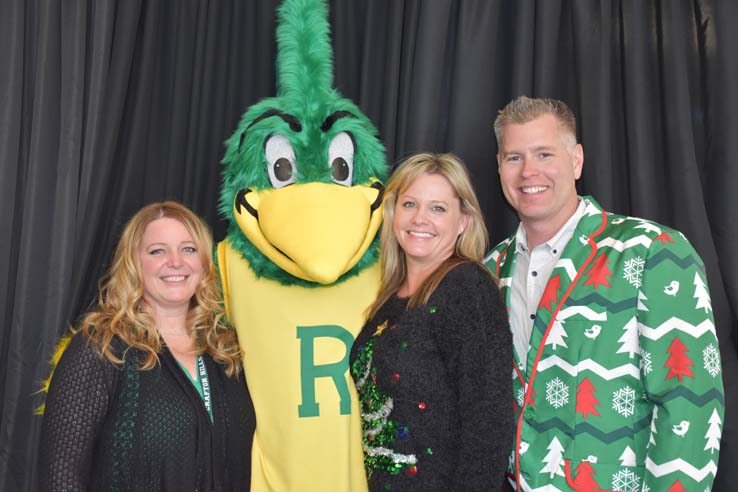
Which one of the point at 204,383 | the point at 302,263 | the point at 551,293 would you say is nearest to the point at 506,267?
the point at 551,293

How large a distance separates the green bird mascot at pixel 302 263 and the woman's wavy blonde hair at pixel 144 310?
0.24ft

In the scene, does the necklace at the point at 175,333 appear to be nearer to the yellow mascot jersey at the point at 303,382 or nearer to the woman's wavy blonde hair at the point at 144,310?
the woman's wavy blonde hair at the point at 144,310

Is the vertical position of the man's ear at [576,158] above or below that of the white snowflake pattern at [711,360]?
above

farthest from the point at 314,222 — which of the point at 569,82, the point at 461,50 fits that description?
the point at 569,82

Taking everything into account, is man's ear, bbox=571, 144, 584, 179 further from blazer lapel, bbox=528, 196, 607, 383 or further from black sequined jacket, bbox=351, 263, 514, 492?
black sequined jacket, bbox=351, 263, 514, 492

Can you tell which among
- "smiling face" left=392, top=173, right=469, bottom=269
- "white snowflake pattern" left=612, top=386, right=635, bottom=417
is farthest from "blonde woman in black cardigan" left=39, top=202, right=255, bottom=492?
"white snowflake pattern" left=612, top=386, right=635, bottom=417

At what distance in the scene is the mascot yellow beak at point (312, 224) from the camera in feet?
5.35

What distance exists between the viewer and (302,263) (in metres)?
1.63

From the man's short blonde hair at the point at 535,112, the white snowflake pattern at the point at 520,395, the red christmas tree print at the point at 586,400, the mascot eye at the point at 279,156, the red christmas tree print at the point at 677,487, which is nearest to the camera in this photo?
the red christmas tree print at the point at 677,487

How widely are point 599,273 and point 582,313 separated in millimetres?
102

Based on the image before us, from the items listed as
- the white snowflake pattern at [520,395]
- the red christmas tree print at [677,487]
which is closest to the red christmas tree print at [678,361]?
the red christmas tree print at [677,487]

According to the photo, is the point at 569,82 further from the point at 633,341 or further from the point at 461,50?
the point at 633,341

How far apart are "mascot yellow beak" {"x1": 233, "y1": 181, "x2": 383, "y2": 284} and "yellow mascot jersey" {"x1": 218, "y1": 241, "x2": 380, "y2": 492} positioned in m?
0.11

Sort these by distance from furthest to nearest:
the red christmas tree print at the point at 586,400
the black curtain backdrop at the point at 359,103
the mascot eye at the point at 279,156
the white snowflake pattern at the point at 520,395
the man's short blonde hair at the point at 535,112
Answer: the black curtain backdrop at the point at 359,103 < the mascot eye at the point at 279,156 < the man's short blonde hair at the point at 535,112 < the white snowflake pattern at the point at 520,395 < the red christmas tree print at the point at 586,400
